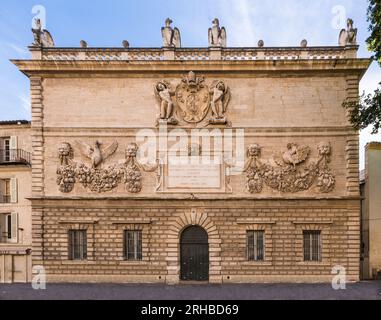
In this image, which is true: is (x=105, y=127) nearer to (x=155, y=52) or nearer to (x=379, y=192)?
(x=155, y=52)

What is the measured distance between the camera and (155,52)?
1712 centimetres

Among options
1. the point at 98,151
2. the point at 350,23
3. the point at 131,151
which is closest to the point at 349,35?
the point at 350,23

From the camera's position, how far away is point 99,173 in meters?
16.8

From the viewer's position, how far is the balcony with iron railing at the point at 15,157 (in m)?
18.8

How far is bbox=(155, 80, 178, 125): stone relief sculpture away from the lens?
54.9 feet

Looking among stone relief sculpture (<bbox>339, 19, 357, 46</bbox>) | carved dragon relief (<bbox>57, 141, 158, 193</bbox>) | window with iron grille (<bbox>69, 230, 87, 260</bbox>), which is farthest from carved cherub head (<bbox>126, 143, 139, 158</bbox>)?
stone relief sculpture (<bbox>339, 19, 357, 46</bbox>)

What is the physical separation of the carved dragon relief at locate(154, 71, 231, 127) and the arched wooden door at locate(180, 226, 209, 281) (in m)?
5.60

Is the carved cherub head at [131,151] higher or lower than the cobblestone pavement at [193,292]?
higher

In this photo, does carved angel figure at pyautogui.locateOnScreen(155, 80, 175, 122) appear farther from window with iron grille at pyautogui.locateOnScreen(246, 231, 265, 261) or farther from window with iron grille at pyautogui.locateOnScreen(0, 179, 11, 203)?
window with iron grille at pyautogui.locateOnScreen(0, 179, 11, 203)

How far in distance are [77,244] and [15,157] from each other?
22.1ft

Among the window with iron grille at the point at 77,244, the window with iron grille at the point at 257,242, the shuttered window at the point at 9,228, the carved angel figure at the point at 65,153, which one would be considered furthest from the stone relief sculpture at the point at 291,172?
the shuttered window at the point at 9,228

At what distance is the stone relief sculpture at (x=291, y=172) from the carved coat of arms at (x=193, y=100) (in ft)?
10.4

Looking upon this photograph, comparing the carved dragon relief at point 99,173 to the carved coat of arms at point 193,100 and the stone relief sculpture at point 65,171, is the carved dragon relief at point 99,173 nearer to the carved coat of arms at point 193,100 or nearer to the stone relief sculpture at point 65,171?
the stone relief sculpture at point 65,171
